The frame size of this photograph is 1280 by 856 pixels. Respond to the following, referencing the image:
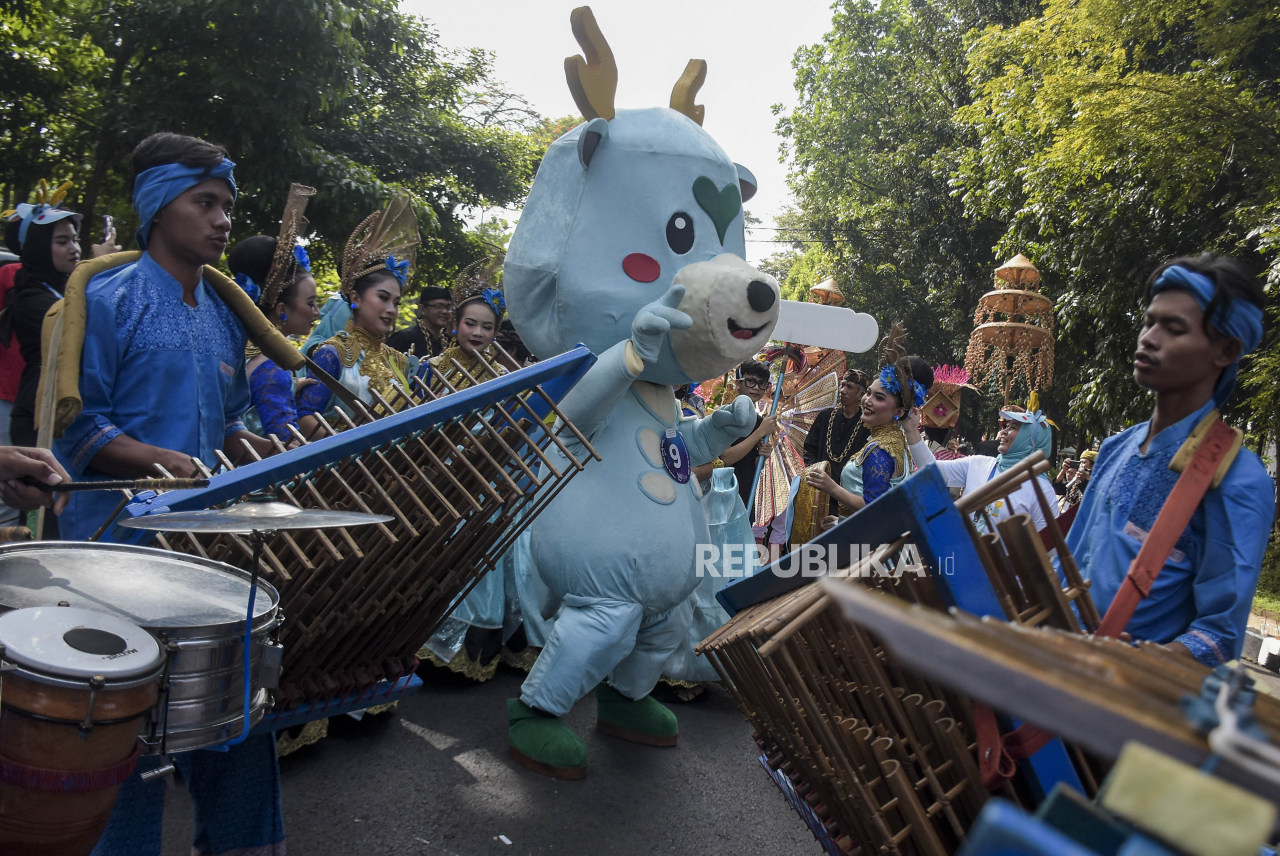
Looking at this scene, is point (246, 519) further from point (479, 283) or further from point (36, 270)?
point (479, 283)

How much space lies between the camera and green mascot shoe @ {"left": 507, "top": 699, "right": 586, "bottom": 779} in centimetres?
331

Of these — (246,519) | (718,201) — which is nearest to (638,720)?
(718,201)

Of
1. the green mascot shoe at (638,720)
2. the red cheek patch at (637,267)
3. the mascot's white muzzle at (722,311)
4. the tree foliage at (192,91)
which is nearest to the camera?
the mascot's white muzzle at (722,311)

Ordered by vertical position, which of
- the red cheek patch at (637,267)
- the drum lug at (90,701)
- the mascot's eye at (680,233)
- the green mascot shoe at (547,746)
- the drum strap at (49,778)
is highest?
the mascot's eye at (680,233)

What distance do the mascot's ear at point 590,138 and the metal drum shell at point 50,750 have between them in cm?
273

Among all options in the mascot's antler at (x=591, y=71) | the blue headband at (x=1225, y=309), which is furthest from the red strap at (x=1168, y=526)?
the mascot's antler at (x=591, y=71)

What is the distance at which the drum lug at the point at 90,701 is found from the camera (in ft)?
4.56

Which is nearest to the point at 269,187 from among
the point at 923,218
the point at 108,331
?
the point at 108,331

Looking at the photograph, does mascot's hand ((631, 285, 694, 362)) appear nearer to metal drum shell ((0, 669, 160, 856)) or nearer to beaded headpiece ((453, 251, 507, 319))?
metal drum shell ((0, 669, 160, 856))

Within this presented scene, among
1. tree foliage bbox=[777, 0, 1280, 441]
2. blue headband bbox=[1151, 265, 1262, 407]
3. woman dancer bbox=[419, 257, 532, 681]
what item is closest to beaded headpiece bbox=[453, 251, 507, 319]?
woman dancer bbox=[419, 257, 532, 681]

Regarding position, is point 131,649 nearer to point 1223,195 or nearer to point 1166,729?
point 1166,729

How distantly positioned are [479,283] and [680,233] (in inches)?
103

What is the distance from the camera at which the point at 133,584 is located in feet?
5.62

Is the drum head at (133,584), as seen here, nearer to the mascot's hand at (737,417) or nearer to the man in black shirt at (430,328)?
the mascot's hand at (737,417)
